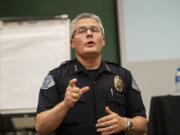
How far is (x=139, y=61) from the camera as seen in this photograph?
3205 millimetres

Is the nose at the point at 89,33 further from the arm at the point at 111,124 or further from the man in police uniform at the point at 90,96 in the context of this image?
the arm at the point at 111,124

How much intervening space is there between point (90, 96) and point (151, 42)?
1448mm

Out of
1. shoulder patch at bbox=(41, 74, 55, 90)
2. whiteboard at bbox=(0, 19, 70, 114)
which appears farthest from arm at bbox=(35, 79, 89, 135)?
whiteboard at bbox=(0, 19, 70, 114)

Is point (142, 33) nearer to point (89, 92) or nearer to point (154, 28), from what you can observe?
point (154, 28)

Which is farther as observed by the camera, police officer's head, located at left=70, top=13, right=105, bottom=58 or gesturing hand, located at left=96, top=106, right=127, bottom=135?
police officer's head, located at left=70, top=13, right=105, bottom=58

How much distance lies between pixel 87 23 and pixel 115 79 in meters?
0.38

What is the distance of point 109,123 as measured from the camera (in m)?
1.81

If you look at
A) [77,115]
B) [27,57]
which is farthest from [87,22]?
[27,57]

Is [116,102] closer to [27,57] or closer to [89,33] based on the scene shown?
[89,33]

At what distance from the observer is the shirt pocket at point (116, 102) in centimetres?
200

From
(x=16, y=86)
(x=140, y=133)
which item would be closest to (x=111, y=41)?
(x=16, y=86)

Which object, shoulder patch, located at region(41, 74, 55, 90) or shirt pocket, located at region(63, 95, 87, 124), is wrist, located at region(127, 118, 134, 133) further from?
shoulder patch, located at region(41, 74, 55, 90)

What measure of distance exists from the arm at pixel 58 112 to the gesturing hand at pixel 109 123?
19 cm

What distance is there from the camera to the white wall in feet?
10.4
